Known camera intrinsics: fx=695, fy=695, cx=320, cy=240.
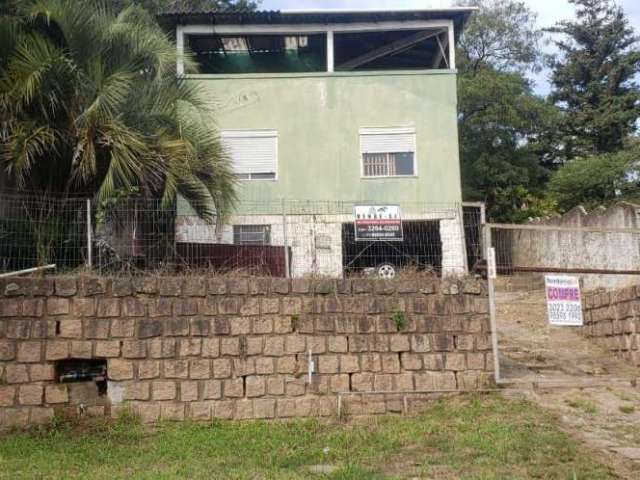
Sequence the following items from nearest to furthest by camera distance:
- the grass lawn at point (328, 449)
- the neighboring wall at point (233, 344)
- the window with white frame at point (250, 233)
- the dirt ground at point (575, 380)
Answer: the grass lawn at point (328, 449) < the dirt ground at point (575, 380) < the neighboring wall at point (233, 344) < the window with white frame at point (250, 233)

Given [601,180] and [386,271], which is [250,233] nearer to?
[386,271]

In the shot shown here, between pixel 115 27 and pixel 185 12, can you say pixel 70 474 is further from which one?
pixel 185 12

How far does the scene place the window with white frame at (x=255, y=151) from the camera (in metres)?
15.3

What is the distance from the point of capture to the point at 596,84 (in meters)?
24.3

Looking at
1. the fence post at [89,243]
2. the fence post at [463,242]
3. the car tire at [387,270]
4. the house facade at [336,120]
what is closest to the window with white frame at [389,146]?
the house facade at [336,120]

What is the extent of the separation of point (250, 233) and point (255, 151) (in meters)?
2.30

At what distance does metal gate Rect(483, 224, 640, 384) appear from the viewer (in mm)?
8828

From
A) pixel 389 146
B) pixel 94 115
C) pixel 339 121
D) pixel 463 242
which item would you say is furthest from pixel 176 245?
pixel 389 146

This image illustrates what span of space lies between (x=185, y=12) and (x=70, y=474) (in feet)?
38.0

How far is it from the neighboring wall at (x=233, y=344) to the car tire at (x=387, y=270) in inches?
9.4

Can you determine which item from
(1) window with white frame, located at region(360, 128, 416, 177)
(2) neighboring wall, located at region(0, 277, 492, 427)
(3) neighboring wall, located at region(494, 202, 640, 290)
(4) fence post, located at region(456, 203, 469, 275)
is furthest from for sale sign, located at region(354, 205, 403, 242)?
(1) window with white frame, located at region(360, 128, 416, 177)

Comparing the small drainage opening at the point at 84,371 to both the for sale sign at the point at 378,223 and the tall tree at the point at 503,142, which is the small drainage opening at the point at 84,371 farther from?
the tall tree at the point at 503,142

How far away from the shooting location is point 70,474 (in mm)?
6215

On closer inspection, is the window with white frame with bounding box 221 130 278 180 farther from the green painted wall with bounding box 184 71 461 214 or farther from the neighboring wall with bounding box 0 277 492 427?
the neighboring wall with bounding box 0 277 492 427
